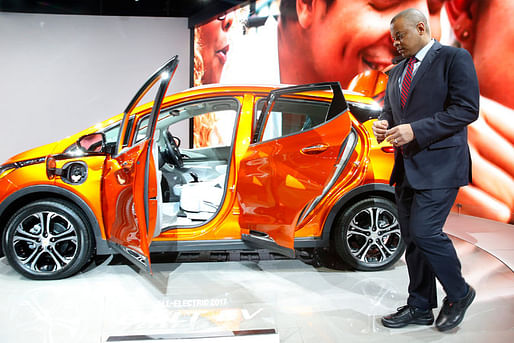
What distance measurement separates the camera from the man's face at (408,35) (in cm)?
179

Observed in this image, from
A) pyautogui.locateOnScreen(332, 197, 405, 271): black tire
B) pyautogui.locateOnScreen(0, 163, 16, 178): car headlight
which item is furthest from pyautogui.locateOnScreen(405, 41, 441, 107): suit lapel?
pyautogui.locateOnScreen(0, 163, 16, 178): car headlight

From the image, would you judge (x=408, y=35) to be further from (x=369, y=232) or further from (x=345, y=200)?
(x=369, y=232)

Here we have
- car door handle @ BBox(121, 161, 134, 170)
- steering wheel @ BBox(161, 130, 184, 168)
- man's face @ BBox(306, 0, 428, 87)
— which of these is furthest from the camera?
man's face @ BBox(306, 0, 428, 87)

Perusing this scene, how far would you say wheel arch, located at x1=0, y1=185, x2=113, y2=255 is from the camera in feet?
8.38

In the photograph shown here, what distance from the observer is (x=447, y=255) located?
182 cm

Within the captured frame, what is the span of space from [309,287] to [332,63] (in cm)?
383

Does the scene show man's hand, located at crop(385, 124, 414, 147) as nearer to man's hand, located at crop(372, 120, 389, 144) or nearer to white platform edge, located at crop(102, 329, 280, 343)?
man's hand, located at crop(372, 120, 389, 144)

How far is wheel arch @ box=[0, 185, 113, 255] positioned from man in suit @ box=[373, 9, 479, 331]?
6.49 ft

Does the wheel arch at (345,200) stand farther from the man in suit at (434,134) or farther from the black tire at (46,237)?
the black tire at (46,237)

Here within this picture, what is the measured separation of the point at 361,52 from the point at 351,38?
0.26 m

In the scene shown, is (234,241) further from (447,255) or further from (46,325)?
(447,255)

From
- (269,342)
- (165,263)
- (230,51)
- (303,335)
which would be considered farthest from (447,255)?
(230,51)

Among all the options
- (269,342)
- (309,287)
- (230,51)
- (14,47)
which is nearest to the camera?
(269,342)

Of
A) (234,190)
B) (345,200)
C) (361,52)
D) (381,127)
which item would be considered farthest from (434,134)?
(361,52)
